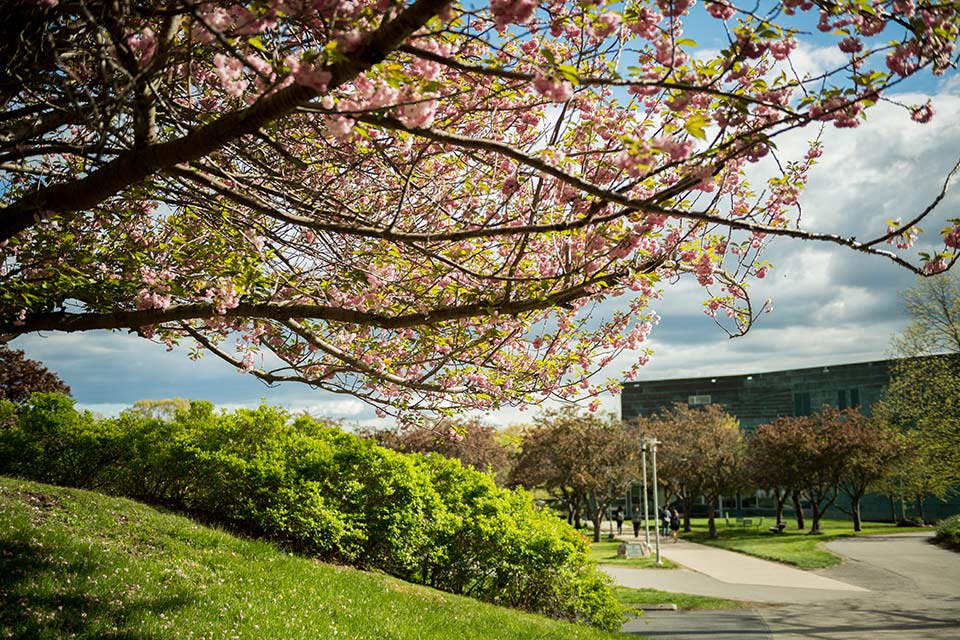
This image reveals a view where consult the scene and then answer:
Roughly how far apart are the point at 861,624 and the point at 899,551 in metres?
17.3

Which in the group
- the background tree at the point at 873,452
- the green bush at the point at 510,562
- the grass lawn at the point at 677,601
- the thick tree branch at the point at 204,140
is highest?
the thick tree branch at the point at 204,140

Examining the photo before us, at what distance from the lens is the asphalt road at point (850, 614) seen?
42.8ft

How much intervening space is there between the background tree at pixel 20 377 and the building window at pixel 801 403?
56.7 meters

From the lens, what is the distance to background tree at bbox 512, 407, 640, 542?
3914 cm

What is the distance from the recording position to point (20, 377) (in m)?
28.8

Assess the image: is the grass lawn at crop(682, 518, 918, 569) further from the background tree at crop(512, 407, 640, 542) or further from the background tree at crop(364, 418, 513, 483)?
the background tree at crop(364, 418, 513, 483)

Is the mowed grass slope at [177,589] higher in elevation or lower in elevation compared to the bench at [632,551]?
higher

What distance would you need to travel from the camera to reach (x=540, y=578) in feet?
38.8

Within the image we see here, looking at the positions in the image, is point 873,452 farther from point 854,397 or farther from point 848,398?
point 848,398

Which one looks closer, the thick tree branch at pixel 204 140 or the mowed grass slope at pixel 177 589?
the thick tree branch at pixel 204 140

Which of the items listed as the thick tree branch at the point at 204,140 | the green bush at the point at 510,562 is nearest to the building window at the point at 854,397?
the green bush at the point at 510,562

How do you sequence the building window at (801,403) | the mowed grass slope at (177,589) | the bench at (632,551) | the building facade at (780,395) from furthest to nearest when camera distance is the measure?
the building window at (801,403) < the building facade at (780,395) < the bench at (632,551) < the mowed grass slope at (177,589)

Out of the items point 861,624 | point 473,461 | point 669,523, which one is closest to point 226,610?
point 861,624

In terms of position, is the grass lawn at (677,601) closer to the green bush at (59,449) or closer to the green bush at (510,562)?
the green bush at (510,562)
